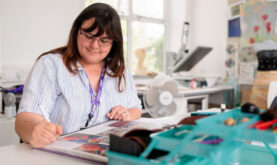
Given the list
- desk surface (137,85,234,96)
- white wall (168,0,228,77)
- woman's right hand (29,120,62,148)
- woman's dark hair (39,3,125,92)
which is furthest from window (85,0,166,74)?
woman's right hand (29,120,62,148)

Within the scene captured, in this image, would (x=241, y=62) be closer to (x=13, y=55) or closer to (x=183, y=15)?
(x=183, y=15)

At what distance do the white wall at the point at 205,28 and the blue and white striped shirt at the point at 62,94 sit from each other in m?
3.46

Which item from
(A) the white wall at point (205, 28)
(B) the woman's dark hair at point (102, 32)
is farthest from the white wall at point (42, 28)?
(B) the woman's dark hair at point (102, 32)

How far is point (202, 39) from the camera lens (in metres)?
4.70

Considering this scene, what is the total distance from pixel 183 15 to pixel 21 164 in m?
4.46

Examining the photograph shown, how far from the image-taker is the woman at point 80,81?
1177 millimetres

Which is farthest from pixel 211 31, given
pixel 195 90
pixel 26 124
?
pixel 26 124

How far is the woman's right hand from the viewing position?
2.84 ft

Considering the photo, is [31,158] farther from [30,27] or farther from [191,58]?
[191,58]

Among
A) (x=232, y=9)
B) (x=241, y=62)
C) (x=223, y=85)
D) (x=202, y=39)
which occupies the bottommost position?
(x=223, y=85)

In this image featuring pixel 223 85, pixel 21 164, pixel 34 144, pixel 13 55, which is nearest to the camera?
pixel 21 164

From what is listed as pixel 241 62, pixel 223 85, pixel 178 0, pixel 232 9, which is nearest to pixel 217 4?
pixel 232 9

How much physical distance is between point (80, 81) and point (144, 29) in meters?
3.43

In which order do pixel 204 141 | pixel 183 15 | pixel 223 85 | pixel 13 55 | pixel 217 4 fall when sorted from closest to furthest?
1. pixel 204 141
2. pixel 13 55
3. pixel 223 85
4. pixel 217 4
5. pixel 183 15
